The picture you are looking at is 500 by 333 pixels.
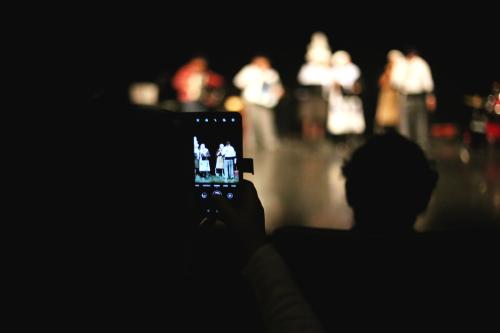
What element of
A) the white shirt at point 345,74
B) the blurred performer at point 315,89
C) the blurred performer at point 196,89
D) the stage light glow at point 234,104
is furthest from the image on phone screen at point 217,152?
the stage light glow at point 234,104

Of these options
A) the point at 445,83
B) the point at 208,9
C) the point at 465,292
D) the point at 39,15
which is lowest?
the point at 465,292

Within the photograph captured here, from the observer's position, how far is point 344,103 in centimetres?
933

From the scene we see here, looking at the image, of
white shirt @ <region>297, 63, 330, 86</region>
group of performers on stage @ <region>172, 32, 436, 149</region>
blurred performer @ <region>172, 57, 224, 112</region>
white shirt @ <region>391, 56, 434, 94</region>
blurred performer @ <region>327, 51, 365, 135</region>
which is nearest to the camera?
white shirt @ <region>391, 56, 434, 94</region>

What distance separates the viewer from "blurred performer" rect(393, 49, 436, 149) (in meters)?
7.51

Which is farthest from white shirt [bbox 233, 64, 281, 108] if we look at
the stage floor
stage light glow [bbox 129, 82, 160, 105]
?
stage light glow [bbox 129, 82, 160, 105]

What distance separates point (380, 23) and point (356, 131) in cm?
241

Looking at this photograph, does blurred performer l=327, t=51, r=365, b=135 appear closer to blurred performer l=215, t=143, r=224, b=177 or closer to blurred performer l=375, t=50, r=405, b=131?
blurred performer l=375, t=50, r=405, b=131

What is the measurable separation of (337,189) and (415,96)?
3094 mm

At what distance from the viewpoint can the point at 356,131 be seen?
9.52m

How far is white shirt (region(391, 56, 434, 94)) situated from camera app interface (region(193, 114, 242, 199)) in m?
6.48

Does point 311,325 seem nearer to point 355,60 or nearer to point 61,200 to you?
point 61,200

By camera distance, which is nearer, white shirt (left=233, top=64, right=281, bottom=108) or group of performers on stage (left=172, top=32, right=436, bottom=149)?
group of performers on stage (left=172, top=32, right=436, bottom=149)

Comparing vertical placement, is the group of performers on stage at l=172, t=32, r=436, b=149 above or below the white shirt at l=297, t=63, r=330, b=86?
below

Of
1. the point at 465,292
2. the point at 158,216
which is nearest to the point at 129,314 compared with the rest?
the point at 158,216
